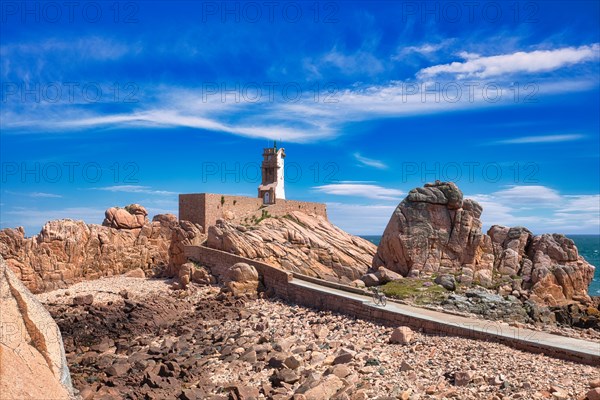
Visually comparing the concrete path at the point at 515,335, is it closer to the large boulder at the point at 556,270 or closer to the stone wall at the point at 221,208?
the large boulder at the point at 556,270

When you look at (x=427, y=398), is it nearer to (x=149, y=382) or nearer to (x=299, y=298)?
(x=149, y=382)

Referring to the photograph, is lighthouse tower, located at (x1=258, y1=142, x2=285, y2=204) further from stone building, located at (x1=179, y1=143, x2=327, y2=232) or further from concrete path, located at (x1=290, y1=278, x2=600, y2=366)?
concrete path, located at (x1=290, y1=278, x2=600, y2=366)

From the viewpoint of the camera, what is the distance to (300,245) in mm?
34438

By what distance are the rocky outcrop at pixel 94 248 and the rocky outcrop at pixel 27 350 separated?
81.1ft

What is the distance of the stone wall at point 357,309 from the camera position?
1296 centimetres

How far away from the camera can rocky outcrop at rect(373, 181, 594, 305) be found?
77.8 feet

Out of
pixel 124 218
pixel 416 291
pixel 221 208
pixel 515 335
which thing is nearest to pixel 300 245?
pixel 221 208

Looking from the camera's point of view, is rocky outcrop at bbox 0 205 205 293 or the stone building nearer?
rocky outcrop at bbox 0 205 205 293

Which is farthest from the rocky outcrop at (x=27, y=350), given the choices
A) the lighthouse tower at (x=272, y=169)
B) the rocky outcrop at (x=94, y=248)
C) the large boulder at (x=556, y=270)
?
the lighthouse tower at (x=272, y=169)

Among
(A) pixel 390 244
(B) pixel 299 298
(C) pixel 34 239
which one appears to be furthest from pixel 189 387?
(C) pixel 34 239

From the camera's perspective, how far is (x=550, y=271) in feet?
78.0

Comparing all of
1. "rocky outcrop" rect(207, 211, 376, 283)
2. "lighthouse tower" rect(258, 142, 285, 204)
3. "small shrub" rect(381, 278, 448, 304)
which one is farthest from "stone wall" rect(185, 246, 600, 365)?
"lighthouse tower" rect(258, 142, 285, 204)

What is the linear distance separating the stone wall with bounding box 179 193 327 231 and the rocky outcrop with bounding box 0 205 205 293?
1284mm

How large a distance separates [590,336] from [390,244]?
10.5m
